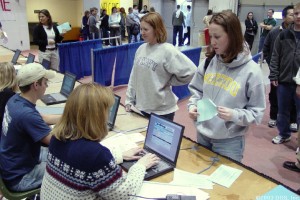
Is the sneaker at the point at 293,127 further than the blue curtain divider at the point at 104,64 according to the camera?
No

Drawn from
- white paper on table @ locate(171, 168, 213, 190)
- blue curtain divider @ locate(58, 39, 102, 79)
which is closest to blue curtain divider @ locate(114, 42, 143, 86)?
blue curtain divider @ locate(58, 39, 102, 79)

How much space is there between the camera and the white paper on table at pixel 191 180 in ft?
5.34

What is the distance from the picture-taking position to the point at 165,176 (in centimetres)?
172

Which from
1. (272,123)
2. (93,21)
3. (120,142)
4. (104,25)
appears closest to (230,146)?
(120,142)

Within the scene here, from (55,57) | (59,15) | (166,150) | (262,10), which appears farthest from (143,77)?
(59,15)

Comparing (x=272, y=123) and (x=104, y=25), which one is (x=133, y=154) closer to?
(x=272, y=123)

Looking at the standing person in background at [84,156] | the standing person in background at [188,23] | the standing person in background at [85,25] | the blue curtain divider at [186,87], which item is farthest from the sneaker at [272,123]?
the standing person in background at [85,25]

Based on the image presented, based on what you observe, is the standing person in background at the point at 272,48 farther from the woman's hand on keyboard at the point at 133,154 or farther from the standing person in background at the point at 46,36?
the standing person in background at the point at 46,36

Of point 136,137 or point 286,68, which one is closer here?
point 136,137

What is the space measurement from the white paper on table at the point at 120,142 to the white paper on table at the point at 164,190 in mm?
407

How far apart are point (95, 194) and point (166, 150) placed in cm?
63

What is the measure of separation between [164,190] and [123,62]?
4.52 metres

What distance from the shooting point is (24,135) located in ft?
6.18

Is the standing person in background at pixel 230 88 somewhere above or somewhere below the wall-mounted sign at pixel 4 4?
below
